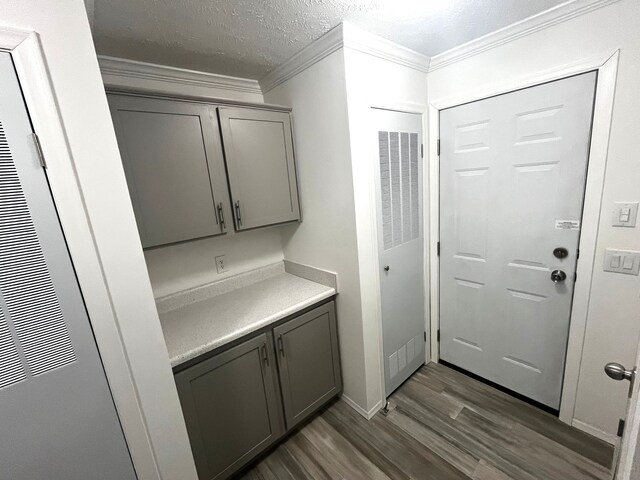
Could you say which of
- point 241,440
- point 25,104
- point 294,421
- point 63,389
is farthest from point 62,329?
point 294,421

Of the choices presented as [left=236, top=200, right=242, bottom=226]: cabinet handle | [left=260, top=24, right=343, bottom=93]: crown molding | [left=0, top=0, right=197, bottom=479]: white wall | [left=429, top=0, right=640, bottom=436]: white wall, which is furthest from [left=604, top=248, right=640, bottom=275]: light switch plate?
[left=0, top=0, right=197, bottom=479]: white wall

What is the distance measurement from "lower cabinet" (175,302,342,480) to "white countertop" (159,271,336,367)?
0.27 feet

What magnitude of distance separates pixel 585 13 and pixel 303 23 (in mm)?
1349

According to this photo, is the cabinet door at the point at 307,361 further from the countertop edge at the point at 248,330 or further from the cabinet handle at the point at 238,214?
the cabinet handle at the point at 238,214

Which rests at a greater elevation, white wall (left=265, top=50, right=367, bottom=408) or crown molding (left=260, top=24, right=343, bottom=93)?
crown molding (left=260, top=24, right=343, bottom=93)

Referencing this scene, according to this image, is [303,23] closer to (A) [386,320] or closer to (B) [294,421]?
(A) [386,320]

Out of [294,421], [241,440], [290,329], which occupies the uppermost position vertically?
[290,329]

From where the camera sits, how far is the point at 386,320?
188 cm

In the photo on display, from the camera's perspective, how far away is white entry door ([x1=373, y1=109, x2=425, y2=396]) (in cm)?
172

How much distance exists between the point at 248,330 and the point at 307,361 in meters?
0.52

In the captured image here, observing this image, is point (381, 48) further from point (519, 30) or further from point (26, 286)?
point (26, 286)

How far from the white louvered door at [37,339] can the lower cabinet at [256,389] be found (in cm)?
40

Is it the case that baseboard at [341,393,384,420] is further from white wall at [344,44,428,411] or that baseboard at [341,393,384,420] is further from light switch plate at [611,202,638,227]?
light switch plate at [611,202,638,227]

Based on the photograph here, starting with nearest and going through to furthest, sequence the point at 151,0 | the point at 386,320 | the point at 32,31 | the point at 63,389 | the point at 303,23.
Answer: the point at 32,31 < the point at 63,389 < the point at 151,0 < the point at 303,23 < the point at 386,320
